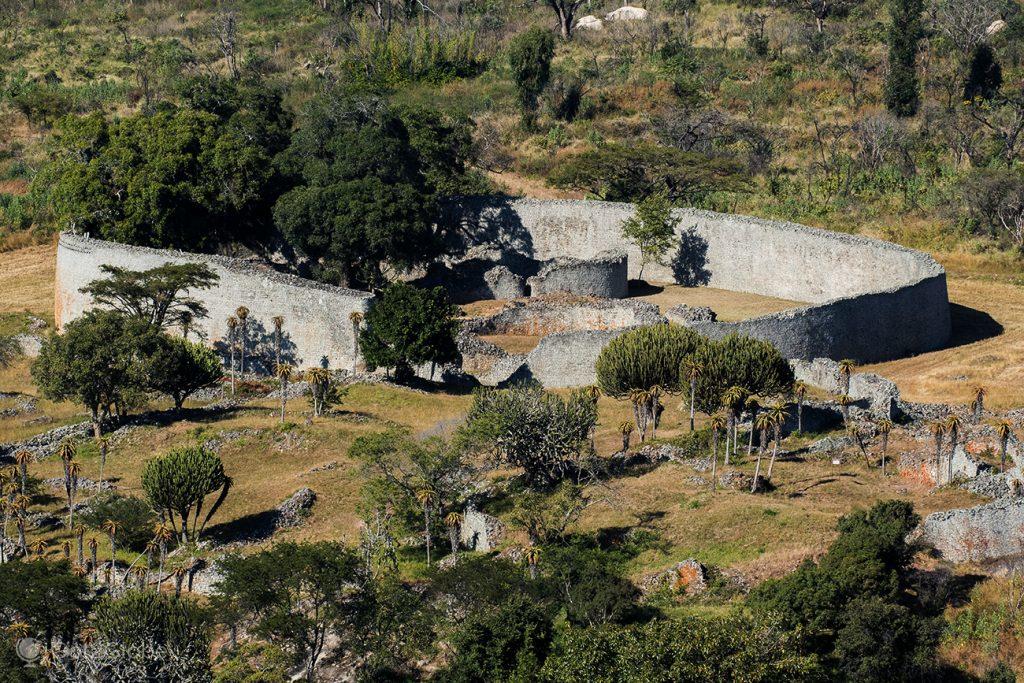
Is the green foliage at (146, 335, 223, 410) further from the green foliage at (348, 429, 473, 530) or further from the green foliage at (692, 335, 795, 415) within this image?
the green foliage at (692, 335, 795, 415)

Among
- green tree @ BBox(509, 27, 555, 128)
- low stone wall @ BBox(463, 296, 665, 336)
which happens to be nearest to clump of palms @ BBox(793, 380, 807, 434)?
low stone wall @ BBox(463, 296, 665, 336)

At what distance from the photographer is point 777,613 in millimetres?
43250

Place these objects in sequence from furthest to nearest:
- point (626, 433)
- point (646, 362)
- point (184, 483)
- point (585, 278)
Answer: point (585, 278)
point (646, 362)
point (626, 433)
point (184, 483)

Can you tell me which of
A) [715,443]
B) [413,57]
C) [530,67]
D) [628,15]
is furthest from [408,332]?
[628,15]

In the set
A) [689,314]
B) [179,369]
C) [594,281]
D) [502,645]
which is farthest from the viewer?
[594,281]

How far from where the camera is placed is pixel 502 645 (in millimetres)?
42844

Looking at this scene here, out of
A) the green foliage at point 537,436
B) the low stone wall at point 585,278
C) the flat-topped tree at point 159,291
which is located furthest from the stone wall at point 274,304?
the green foliage at point 537,436

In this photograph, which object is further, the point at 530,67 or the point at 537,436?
the point at 530,67

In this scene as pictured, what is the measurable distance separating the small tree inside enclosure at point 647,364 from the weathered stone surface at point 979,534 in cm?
1519

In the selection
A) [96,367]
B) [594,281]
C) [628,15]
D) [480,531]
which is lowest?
[480,531]

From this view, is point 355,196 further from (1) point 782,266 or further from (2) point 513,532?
(2) point 513,532

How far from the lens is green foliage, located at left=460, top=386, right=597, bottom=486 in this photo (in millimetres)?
55438

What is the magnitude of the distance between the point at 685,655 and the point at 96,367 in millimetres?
32674

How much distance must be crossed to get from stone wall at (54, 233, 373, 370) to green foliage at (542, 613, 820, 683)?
32.0 m
